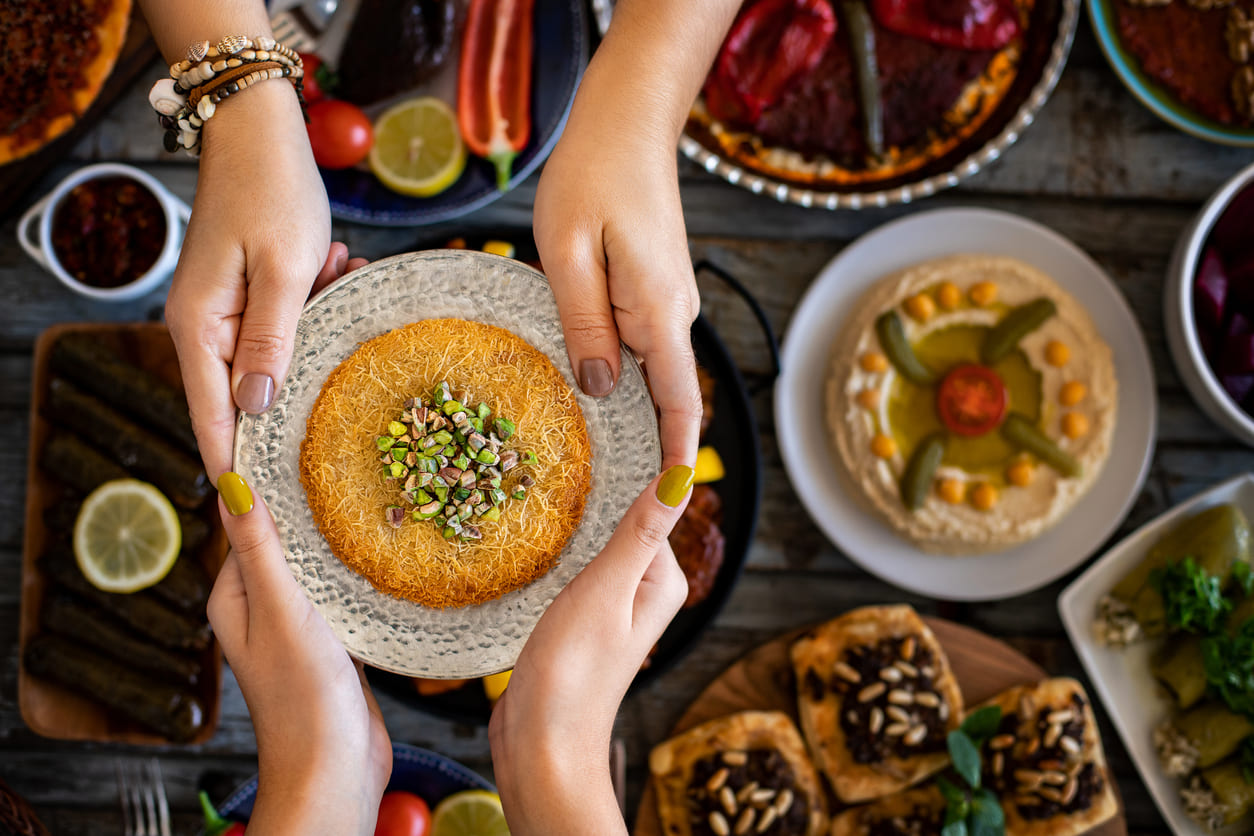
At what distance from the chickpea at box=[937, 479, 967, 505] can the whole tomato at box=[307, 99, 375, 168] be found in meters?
2.20

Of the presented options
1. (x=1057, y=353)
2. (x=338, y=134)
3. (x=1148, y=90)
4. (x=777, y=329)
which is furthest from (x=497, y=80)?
(x=1148, y=90)

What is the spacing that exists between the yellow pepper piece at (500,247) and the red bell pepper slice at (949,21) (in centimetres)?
145

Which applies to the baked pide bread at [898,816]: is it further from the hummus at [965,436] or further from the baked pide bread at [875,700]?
the hummus at [965,436]

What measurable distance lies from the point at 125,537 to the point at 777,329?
223 centimetres

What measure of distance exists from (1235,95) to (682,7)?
6.85ft

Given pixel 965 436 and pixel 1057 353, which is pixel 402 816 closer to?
pixel 965 436

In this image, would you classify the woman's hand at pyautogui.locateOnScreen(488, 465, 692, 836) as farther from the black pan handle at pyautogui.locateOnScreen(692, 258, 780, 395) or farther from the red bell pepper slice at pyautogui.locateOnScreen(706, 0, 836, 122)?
the red bell pepper slice at pyautogui.locateOnScreen(706, 0, 836, 122)

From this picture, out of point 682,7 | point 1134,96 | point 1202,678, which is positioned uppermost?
point 682,7

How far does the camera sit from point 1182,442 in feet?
9.87

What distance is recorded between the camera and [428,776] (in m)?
2.70

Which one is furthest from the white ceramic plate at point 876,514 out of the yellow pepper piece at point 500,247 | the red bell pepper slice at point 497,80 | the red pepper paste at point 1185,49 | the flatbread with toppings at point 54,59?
the flatbread with toppings at point 54,59

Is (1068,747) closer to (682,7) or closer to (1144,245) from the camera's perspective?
(1144,245)

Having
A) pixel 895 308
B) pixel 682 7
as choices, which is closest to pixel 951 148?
pixel 895 308

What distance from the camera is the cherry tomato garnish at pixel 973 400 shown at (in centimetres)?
274
